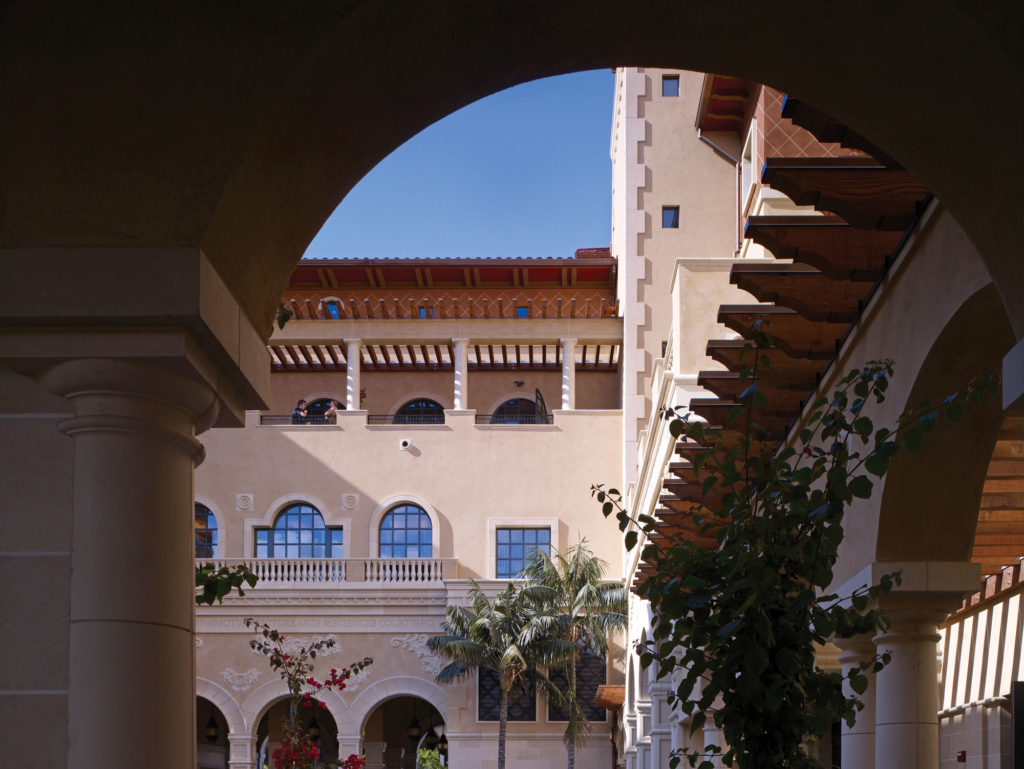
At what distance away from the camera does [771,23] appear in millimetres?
5172

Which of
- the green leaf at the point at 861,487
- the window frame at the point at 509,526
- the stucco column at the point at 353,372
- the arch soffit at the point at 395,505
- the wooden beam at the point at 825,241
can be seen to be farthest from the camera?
the stucco column at the point at 353,372

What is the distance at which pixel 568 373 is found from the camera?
127 ft

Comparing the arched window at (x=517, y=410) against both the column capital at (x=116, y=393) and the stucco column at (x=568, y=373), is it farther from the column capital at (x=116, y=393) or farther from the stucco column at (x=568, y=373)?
the column capital at (x=116, y=393)

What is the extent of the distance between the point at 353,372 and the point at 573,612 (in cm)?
964

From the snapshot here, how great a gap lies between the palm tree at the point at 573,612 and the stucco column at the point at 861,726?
22814mm

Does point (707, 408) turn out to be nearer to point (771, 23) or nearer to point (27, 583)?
point (771, 23)

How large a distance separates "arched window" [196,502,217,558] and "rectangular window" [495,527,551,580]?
7460 millimetres

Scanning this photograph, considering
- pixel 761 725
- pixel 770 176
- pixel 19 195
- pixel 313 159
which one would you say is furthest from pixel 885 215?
pixel 19 195

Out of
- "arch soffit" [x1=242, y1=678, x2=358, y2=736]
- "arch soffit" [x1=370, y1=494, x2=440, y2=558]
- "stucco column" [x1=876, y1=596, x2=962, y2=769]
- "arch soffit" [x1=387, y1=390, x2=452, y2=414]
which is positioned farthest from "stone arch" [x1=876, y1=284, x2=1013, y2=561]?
"arch soffit" [x1=387, y1=390, x2=452, y2=414]

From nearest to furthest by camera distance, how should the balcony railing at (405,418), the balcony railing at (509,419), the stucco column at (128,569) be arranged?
the stucco column at (128,569)
the balcony railing at (509,419)
the balcony railing at (405,418)

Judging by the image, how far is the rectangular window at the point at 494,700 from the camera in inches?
1357

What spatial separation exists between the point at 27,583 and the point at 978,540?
11.5m

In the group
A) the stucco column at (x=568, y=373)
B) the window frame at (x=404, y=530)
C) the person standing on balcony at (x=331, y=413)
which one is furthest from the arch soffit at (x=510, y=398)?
the window frame at (x=404, y=530)

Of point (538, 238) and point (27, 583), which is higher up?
point (538, 238)
